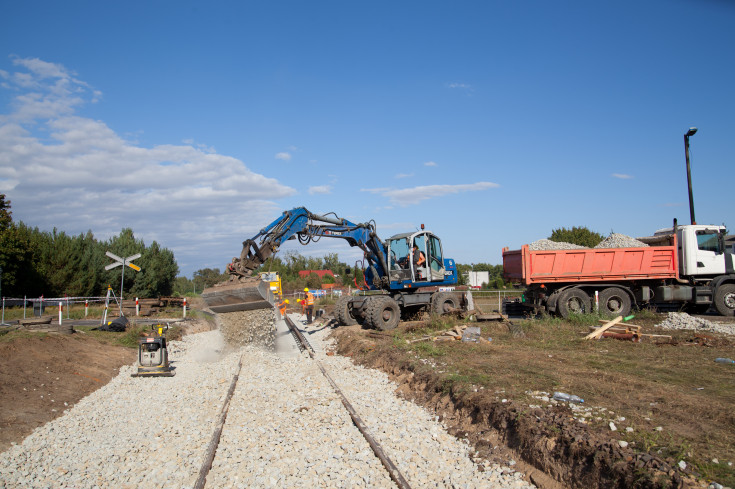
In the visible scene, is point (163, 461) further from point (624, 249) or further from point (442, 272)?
point (624, 249)

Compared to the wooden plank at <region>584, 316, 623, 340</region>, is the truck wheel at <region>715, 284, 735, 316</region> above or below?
above

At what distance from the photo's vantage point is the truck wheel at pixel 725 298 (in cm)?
1595

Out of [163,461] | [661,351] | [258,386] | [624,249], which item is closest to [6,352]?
[258,386]

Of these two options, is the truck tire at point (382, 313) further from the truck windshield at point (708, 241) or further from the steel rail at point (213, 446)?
the truck windshield at point (708, 241)

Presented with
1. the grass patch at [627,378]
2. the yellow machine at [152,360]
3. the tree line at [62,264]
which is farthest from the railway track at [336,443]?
the tree line at [62,264]

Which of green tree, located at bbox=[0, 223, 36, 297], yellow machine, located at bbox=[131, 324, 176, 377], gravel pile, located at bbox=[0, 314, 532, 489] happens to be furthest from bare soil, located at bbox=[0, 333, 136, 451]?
green tree, located at bbox=[0, 223, 36, 297]

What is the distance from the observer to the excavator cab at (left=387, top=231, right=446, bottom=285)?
16.4m

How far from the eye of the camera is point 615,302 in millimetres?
16094

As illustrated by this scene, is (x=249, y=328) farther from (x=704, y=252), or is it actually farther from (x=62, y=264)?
(x=62, y=264)

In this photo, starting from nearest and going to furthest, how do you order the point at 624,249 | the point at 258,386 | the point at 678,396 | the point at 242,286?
the point at 678,396 < the point at 258,386 < the point at 242,286 < the point at 624,249

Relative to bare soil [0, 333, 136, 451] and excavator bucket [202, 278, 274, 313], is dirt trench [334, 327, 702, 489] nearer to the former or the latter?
excavator bucket [202, 278, 274, 313]

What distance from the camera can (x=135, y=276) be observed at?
129 ft

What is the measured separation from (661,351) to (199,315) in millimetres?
24217

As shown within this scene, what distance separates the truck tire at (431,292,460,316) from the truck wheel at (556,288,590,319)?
3432 mm
